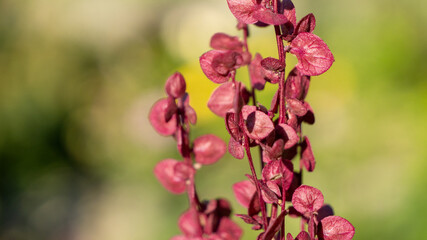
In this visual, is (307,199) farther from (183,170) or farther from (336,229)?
(183,170)

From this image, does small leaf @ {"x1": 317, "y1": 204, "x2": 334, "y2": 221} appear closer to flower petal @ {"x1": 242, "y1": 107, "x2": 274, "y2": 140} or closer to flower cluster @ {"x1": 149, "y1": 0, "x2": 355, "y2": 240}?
flower cluster @ {"x1": 149, "y1": 0, "x2": 355, "y2": 240}

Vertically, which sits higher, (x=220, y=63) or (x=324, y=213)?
(x=220, y=63)

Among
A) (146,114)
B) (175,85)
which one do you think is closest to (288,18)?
(175,85)

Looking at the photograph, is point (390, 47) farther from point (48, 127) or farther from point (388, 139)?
point (48, 127)

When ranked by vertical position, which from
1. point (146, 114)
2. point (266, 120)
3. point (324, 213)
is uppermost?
point (266, 120)

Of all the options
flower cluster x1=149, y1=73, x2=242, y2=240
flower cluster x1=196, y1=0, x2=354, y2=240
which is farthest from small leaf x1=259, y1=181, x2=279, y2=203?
flower cluster x1=149, y1=73, x2=242, y2=240

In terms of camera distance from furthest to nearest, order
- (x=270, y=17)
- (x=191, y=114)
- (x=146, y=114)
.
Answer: (x=146, y=114) → (x=191, y=114) → (x=270, y=17)

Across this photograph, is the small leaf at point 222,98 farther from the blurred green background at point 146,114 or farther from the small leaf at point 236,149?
the blurred green background at point 146,114
